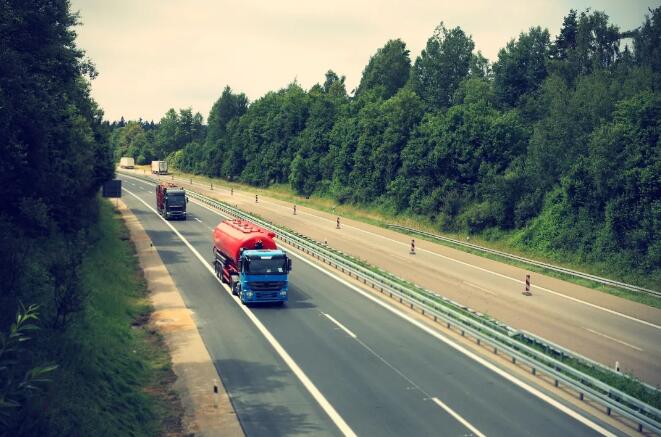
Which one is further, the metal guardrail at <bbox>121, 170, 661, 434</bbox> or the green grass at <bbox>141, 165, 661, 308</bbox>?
the green grass at <bbox>141, 165, 661, 308</bbox>

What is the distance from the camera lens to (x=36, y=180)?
26562mm

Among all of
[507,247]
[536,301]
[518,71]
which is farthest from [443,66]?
[536,301]

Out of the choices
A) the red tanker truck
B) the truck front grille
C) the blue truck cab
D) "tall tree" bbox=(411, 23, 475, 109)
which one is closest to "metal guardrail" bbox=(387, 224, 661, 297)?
the red tanker truck

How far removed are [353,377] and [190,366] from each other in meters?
6.16

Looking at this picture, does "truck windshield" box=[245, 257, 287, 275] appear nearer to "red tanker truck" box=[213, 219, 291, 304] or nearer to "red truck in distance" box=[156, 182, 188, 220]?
"red tanker truck" box=[213, 219, 291, 304]

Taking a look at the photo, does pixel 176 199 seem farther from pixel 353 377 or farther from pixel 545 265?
pixel 353 377

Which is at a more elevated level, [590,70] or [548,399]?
[590,70]

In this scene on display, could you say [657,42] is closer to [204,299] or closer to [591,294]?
[591,294]

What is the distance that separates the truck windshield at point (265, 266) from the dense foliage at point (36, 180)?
7.92 m

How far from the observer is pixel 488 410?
17.2m

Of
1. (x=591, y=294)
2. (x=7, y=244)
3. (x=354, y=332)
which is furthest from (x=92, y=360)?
(x=591, y=294)

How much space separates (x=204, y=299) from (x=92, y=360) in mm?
12788

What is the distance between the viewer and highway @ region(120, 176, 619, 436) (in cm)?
1630

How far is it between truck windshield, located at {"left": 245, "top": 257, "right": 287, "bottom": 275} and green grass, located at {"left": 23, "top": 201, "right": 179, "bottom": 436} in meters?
5.55
